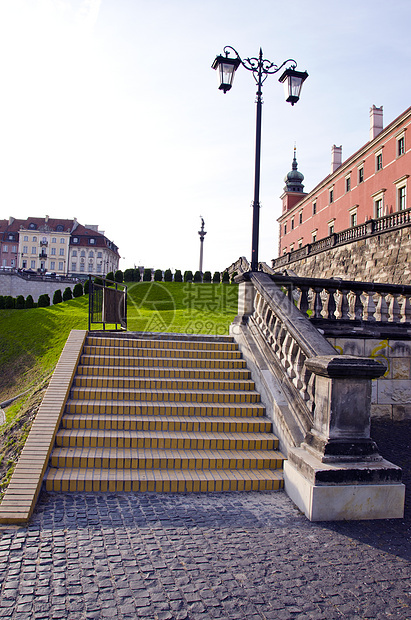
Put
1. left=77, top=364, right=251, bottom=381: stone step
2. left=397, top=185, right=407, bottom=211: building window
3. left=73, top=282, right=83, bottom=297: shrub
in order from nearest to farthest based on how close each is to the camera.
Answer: left=77, top=364, right=251, bottom=381: stone step → left=397, top=185, right=407, bottom=211: building window → left=73, top=282, right=83, bottom=297: shrub

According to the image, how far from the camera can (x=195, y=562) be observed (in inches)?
139

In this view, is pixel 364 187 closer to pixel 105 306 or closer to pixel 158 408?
pixel 105 306

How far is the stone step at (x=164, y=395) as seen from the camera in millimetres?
6727

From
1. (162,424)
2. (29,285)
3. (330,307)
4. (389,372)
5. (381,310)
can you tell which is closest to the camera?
(162,424)

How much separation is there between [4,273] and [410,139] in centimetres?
5400

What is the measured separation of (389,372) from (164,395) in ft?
13.5

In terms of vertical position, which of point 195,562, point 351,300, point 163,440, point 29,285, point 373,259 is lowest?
point 195,562

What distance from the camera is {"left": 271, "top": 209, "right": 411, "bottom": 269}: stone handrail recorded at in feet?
73.3

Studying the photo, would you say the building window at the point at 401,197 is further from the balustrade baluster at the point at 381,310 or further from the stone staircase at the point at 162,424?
the stone staircase at the point at 162,424

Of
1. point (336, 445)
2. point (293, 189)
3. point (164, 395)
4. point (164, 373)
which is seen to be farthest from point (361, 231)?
point (293, 189)

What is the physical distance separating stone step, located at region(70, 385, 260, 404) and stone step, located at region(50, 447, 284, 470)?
120 cm

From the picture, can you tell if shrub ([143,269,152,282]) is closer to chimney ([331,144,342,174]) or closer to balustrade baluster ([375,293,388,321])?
chimney ([331,144,342,174])

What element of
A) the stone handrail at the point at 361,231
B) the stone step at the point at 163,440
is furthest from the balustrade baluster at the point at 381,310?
the stone handrail at the point at 361,231

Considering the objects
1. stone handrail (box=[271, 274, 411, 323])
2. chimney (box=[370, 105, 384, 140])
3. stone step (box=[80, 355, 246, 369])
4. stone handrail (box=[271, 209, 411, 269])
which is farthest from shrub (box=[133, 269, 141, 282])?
stone handrail (box=[271, 274, 411, 323])
